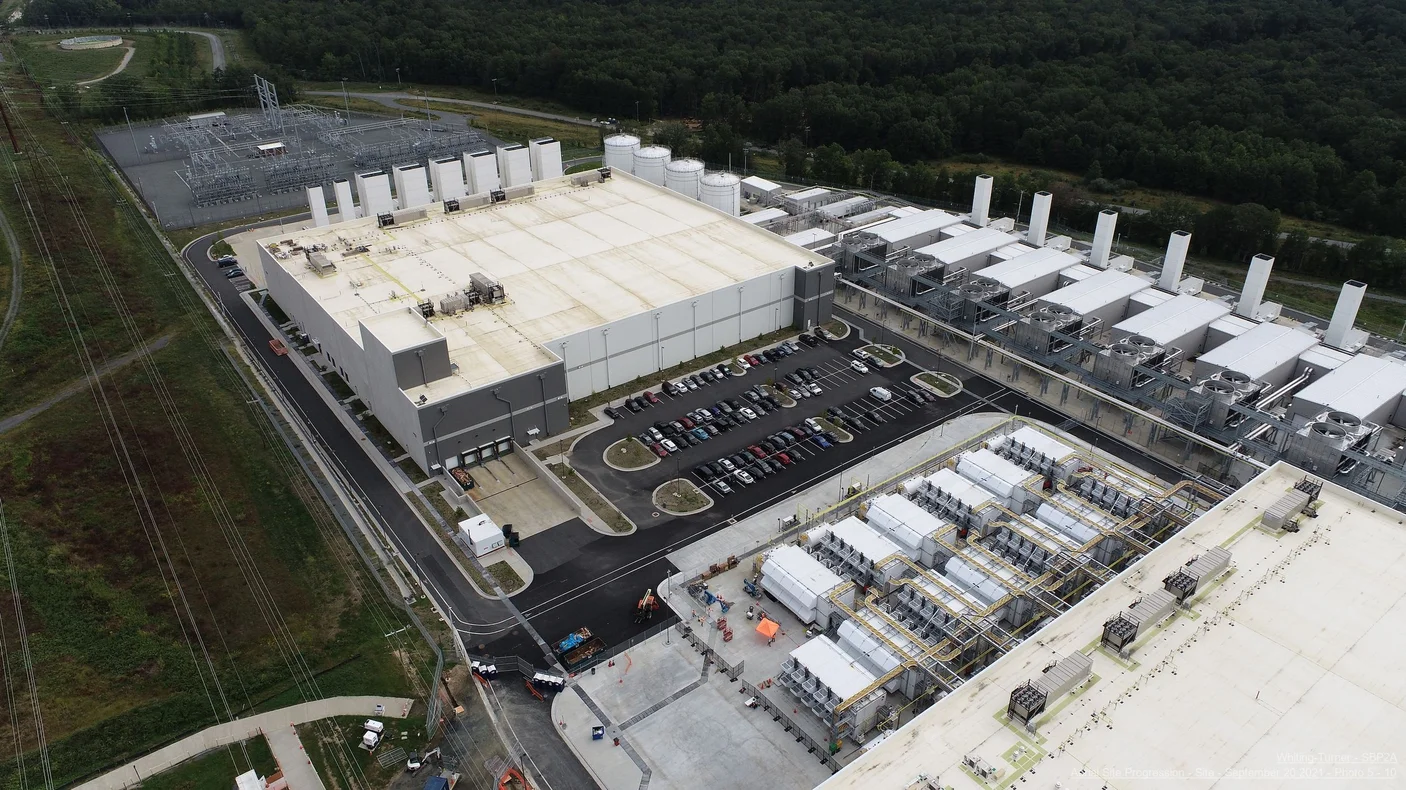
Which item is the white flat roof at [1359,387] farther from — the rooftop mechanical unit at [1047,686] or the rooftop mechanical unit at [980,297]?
the rooftop mechanical unit at [1047,686]

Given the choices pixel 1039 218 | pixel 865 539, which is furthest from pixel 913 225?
pixel 865 539

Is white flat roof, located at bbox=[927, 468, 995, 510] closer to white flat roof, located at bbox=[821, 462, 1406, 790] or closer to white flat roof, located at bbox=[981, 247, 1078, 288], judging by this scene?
white flat roof, located at bbox=[821, 462, 1406, 790]

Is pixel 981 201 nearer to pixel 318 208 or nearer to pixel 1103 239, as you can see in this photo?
pixel 1103 239

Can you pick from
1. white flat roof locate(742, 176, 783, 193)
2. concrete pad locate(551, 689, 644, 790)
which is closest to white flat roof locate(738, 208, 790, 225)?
white flat roof locate(742, 176, 783, 193)

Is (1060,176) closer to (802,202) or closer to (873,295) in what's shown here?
(802,202)

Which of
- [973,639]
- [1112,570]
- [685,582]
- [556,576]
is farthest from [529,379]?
[1112,570]

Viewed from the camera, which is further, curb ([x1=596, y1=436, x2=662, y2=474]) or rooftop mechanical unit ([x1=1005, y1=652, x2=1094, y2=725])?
curb ([x1=596, y1=436, x2=662, y2=474])

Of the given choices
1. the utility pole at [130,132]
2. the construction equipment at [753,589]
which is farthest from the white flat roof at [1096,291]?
the utility pole at [130,132]
